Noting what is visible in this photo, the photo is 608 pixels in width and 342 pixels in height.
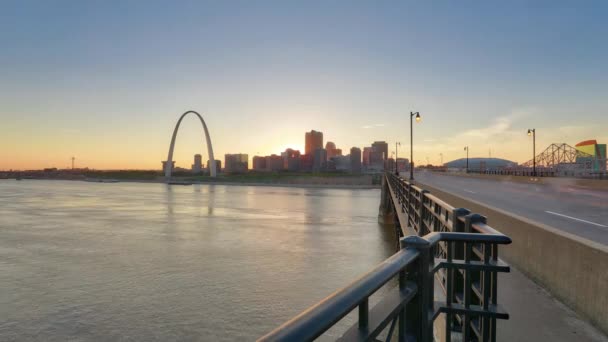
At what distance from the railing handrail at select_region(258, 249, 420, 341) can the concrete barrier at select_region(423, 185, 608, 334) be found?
14.0 ft

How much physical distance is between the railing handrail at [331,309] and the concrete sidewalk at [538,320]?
3430mm

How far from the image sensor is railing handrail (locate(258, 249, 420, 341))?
1.70 metres

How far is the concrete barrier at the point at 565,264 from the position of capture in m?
5.32

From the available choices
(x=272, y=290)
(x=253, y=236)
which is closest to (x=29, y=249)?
(x=253, y=236)

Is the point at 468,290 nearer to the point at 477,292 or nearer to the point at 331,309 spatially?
the point at 477,292

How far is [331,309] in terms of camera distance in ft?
6.45

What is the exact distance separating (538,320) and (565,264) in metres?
1.40

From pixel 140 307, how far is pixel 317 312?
14216 millimetres

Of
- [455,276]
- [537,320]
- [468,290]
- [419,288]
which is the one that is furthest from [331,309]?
[537,320]

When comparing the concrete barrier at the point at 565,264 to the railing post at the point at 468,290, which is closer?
the railing post at the point at 468,290

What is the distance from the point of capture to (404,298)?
2811mm

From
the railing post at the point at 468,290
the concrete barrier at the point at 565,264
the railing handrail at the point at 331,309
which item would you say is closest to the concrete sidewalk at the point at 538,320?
the concrete barrier at the point at 565,264

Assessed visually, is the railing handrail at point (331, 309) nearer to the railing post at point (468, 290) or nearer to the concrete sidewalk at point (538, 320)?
the railing post at point (468, 290)

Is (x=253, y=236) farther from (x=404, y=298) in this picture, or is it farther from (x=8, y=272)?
(x=404, y=298)
